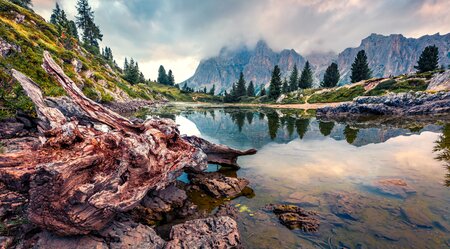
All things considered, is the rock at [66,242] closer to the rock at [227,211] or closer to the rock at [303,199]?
the rock at [227,211]

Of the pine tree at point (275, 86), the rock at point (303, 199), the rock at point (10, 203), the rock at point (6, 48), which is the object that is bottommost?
the rock at point (303, 199)

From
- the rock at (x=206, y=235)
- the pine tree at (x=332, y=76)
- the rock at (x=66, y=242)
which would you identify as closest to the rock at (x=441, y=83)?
the pine tree at (x=332, y=76)

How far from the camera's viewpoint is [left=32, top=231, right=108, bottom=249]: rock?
625 cm

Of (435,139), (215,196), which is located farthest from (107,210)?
(435,139)

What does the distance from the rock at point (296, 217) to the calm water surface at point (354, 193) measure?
0.91 ft

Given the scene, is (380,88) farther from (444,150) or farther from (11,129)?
(11,129)

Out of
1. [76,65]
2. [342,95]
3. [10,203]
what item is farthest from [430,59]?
[76,65]

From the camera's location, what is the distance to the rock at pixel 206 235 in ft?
24.1

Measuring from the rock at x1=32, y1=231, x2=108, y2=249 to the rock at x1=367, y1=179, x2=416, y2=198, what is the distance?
44.6 ft

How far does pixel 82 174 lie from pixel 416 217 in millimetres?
13377

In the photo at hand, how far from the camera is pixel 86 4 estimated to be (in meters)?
116

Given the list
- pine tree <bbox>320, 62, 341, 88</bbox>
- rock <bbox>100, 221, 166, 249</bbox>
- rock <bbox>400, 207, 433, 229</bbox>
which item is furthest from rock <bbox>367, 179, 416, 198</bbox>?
pine tree <bbox>320, 62, 341, 88</bbox>

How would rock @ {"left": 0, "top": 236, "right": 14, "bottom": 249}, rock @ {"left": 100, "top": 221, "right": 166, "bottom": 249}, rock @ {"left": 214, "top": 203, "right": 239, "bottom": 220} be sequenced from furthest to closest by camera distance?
rock @ {"left": 214, "top": 203, "right": 239, "bottom": 220} < rock @ {"left": 100, "top": 221, "right": 166, "bottom": 249} < rock @ {"left": 0, "top": 236, "right": 14, "bottom": 249}

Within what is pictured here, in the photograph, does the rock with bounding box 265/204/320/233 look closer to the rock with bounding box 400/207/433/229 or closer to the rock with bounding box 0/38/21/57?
the rock with bounding box 400/207/433/229
